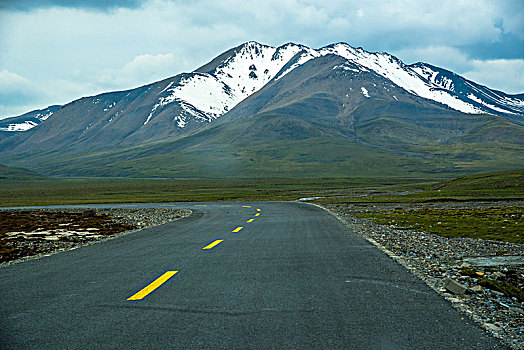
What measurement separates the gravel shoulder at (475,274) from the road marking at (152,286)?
5.60 m

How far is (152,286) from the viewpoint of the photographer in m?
8.71

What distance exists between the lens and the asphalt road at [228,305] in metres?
5.74

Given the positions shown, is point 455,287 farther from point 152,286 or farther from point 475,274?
point 152,286

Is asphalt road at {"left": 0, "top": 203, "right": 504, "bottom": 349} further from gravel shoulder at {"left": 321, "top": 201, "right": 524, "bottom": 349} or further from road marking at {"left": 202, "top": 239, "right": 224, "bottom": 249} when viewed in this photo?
road marking at {"left": 202, "top": 239, "right": 224, "bottom": 249}

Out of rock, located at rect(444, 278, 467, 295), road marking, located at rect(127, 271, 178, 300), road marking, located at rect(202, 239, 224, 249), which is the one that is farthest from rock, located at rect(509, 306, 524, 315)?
road marking, located at rect(202, 239, 224, 249)

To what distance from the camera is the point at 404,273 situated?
1012cm

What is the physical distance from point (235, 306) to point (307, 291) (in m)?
1.68

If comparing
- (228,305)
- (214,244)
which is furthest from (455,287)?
(214,244)

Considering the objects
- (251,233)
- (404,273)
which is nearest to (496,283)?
(404,273)

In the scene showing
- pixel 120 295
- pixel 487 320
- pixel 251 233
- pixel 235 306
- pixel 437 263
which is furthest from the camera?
pixel 251 233

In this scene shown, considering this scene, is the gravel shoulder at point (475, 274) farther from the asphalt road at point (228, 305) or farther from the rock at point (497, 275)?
the asphalt road at point (228, 305)

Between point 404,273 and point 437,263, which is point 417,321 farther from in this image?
point 437,263

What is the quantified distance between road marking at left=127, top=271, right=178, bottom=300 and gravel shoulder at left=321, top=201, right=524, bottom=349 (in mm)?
5598

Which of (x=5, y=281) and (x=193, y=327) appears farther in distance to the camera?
(x=5, y=281)
